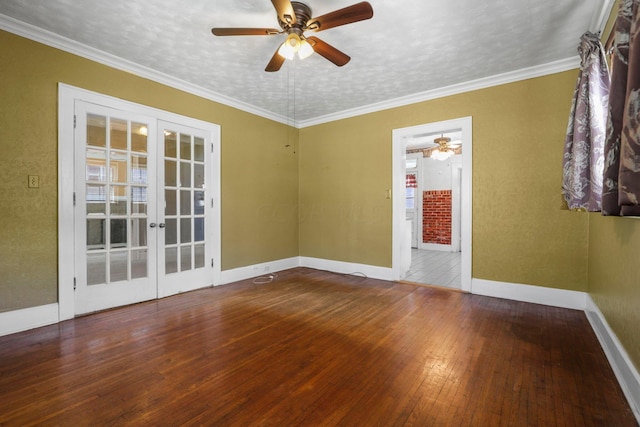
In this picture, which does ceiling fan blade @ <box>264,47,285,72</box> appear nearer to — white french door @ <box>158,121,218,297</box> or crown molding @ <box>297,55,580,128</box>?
white french door @ <box>158,121,218,297</box>

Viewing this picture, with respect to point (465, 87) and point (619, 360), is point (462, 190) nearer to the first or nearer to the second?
point (465, 87)

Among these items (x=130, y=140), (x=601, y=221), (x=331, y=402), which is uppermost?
(x=130, y=140)

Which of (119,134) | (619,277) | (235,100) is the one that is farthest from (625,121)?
(235,100)

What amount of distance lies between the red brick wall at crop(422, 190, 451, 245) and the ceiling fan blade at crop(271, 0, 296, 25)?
6589 millimetres

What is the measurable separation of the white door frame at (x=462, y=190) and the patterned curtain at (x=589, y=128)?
1350 mm

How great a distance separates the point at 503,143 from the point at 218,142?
382 cm

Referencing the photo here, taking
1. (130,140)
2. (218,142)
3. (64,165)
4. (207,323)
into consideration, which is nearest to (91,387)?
(207,323)

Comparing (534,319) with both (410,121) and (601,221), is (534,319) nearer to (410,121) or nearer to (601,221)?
(601,221)

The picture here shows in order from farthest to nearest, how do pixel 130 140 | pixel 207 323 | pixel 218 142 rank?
1. pixel 218 142
2. pixel 130 140
3. pixel 207 323

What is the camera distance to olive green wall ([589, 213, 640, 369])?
178 cm

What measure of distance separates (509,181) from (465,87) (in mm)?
1361

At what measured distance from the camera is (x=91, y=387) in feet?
6.10

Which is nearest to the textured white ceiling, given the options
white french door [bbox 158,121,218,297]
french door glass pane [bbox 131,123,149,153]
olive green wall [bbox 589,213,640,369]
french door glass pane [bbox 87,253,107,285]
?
french door glass pane [bbox 131,123,149,153]

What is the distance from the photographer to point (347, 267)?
498cm
